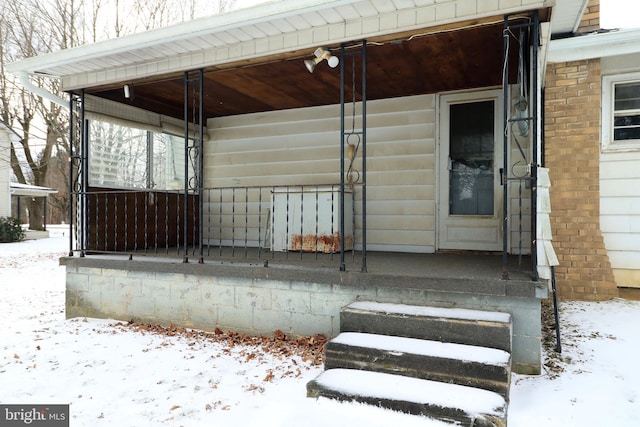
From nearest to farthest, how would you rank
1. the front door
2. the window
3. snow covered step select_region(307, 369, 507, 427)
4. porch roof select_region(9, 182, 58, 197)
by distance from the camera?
snow covered step select_region(307, 369, 507, 427) → the front door → the window → porch roof select_region(9, 182, 58, 197)

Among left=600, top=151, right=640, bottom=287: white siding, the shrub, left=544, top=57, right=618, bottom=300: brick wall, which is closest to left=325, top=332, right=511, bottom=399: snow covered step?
left=544, top=57, right=618, bottom=300: brick wall

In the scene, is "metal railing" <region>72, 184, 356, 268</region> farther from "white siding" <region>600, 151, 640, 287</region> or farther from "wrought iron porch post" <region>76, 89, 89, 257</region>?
"white siding" <region>600, 151, 640, 287</region>

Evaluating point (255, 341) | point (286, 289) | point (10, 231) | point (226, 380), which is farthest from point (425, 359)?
point (10, 231)

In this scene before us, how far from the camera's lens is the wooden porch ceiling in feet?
12.0

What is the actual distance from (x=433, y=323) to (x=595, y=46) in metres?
3.76

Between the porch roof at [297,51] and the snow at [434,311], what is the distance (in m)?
2.08

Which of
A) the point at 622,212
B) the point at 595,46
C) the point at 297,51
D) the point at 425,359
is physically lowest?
the point at 425,359

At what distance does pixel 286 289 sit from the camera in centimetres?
360

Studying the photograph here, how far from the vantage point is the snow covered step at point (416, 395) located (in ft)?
6.73

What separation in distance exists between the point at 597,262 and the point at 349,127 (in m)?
3.26

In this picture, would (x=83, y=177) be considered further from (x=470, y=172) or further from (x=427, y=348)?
(x=470, y=172)

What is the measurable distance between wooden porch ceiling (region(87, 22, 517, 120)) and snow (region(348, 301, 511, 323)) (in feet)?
6.92

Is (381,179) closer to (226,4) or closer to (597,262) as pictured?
(597,262)

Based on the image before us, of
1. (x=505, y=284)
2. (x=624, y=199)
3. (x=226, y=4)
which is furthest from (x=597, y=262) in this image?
(x=226, y=4)
